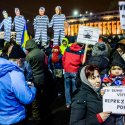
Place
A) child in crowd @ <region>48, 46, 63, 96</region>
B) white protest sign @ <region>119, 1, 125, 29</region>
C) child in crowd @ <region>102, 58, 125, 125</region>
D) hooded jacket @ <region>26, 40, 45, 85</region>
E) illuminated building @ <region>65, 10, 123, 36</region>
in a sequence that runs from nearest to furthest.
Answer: child in crowd @ <region>102, 58, 125, 125</region> → white protest sign @ <region>119, 1, 125, 29</region> → hooded jacket @ <region>26, 40, 45, 85</region> → child in crowd @ <region>48, 46, 63, 96</region> → illuminated building @ <region>65, 10, 123, 36</region>

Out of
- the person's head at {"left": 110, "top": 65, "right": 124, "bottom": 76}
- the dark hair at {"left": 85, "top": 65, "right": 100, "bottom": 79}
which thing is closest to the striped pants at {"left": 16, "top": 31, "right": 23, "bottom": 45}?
the person's head at {"left": 110, "top": 65, "right": 124, "bottom": 76}

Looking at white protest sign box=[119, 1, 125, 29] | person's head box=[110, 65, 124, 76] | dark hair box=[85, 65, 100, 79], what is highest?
white protest sign box=[119, 1, 125, 29]

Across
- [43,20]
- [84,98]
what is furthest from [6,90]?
[43,20]

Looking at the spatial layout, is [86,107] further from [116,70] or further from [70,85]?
[70,85]

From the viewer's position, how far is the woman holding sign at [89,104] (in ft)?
12.5

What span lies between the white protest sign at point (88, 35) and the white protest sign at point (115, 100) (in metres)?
4.78

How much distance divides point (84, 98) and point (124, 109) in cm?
43

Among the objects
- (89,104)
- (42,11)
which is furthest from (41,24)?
(89,104)

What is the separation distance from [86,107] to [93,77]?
0.33m

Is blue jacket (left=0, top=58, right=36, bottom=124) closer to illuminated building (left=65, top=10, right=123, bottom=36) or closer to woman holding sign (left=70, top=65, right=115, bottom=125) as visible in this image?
woman holding sign (left=70, top=65, right=115, bottom=125)

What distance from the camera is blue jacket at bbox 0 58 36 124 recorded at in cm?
430

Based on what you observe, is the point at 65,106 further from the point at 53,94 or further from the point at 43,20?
the point at 43,20

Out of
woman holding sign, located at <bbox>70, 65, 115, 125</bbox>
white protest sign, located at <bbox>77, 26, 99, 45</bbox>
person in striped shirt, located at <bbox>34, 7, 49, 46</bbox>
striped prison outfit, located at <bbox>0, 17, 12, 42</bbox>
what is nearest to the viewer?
woman holding sign, located at <bbox>70, 65, 115, 125</bbox>

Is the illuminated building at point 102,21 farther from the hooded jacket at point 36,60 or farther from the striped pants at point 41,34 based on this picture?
the hooded jacket at point 36,60
